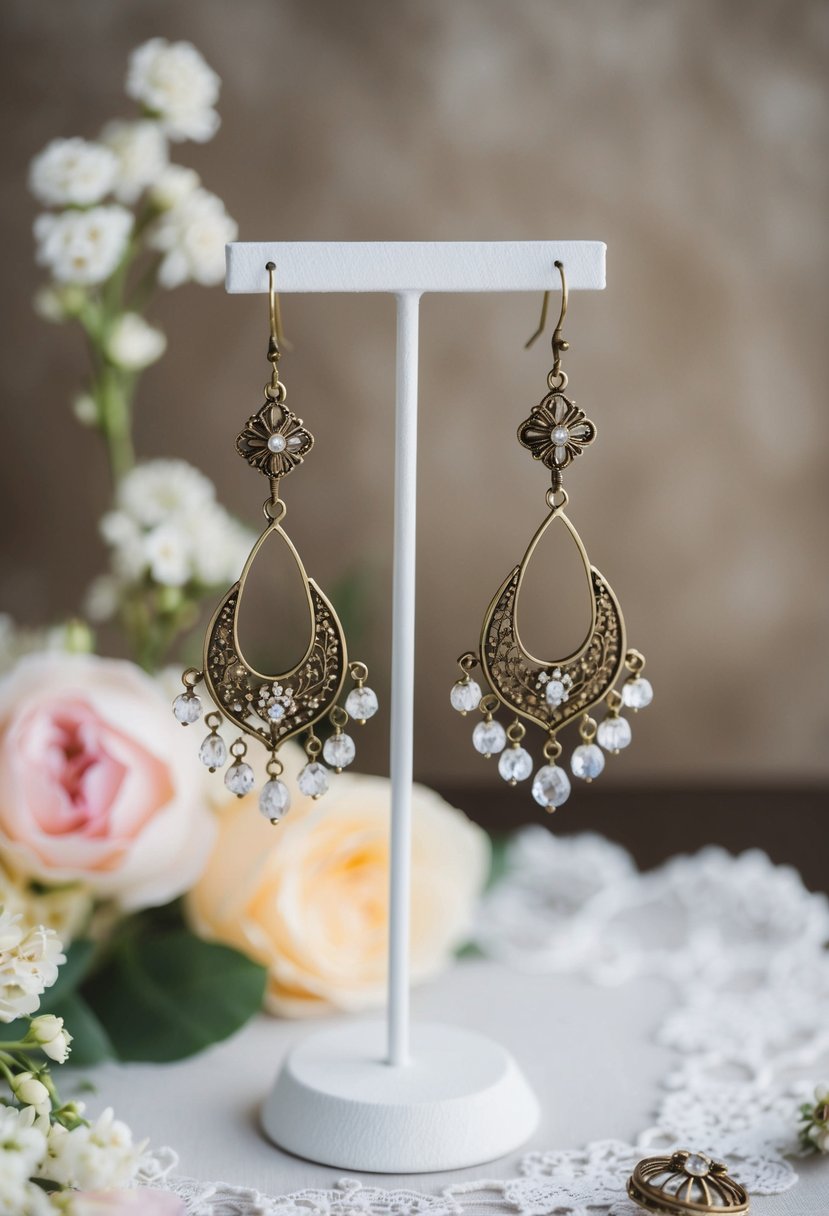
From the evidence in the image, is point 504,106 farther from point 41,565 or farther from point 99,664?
point 99,664

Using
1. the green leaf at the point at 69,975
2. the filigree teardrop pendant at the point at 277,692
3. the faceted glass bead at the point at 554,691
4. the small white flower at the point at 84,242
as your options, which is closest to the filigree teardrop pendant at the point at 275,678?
the filigree teardrop pendant at the point at 277,692

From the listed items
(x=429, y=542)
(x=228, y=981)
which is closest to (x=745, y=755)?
(x=429, y=542)

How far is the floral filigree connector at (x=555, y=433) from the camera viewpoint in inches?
25.4

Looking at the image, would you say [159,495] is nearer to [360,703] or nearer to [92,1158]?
[360,703]

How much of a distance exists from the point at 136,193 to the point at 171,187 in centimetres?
3

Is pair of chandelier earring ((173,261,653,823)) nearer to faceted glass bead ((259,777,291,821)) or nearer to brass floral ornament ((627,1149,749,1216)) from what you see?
faceted glass bead ((259,777,291,821))

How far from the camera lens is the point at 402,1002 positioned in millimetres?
692

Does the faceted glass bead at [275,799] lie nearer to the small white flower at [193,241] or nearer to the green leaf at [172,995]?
the green leaf at [172,995]

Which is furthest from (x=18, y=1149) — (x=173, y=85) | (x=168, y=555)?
(x=173, y=85)

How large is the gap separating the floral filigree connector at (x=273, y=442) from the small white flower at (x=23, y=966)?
24 cm

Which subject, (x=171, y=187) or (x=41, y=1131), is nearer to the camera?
(x=41, y=1131)

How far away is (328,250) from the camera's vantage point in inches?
25.0

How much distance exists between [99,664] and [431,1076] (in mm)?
313

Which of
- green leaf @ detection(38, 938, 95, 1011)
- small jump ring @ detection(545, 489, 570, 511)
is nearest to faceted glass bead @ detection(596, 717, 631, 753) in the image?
small jump ring @ detection(545, 489, 570, 511)
